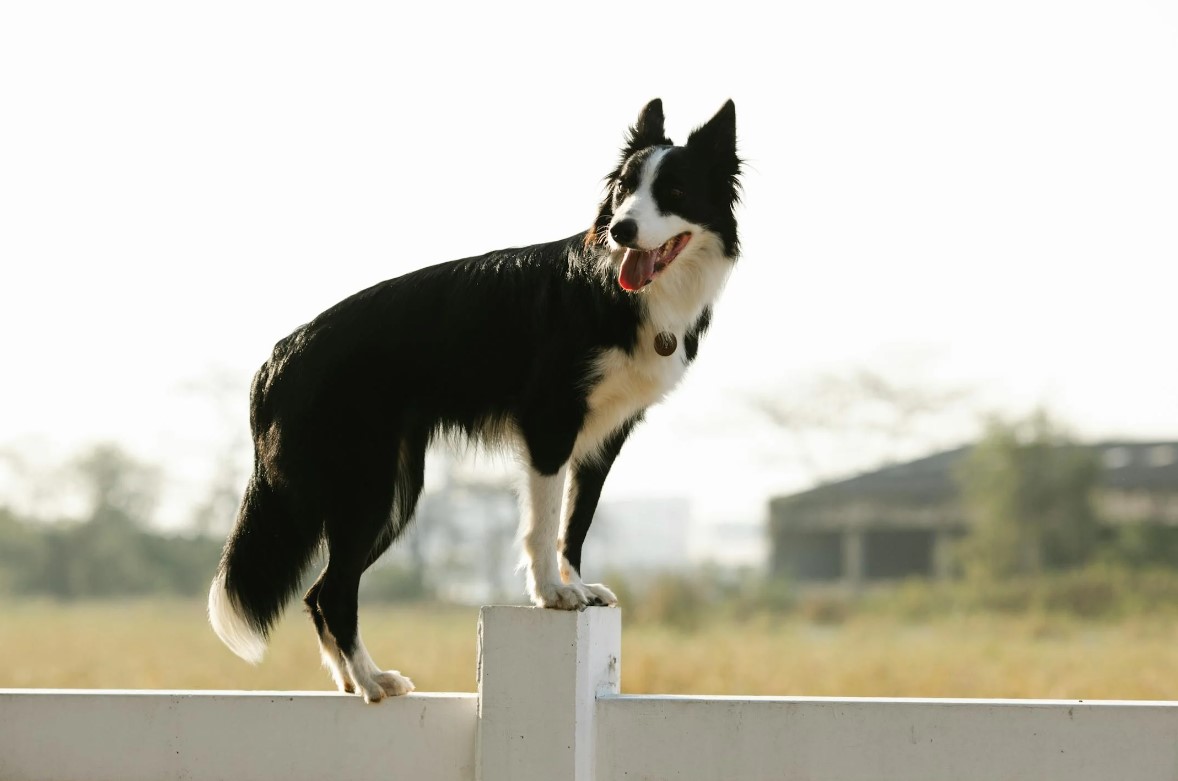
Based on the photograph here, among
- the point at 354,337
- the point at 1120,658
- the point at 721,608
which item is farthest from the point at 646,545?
the point at 354,337

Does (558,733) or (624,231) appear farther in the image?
(624,231)

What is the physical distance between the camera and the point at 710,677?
50.8 feet

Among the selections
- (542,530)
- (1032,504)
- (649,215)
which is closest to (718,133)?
(649,215)

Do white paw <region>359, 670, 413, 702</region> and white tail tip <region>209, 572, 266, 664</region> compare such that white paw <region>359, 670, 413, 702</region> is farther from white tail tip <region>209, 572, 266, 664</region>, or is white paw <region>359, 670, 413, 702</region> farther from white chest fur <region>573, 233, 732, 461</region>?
white chest fur <region>573, 233, 732, 461</region>

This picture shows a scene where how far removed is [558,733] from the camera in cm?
294

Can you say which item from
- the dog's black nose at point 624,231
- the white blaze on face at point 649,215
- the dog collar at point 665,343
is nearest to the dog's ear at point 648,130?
the white blaze on face at point 649,215

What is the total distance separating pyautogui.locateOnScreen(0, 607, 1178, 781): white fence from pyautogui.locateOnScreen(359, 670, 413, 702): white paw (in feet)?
0.27

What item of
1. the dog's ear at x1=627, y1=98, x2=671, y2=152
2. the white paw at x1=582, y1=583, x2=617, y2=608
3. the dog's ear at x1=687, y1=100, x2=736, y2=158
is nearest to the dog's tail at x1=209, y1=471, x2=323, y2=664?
the white paw at x1=582, y1=583, x2=617, y2=608

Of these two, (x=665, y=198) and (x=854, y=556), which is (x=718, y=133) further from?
(x=854, y=556)

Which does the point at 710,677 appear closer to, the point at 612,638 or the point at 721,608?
the point at 721,608

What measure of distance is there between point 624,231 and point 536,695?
123 cm

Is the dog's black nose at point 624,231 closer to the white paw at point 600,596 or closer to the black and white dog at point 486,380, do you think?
the black and white dog at point 486,380

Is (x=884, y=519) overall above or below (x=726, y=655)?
above

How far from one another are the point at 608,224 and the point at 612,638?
1.14m
